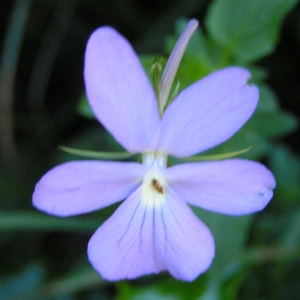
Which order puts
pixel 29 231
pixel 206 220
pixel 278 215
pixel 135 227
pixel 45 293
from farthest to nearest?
pixel 29 231
pixel 278 215
pixel 45 293
pixel 206 220
pixel 135 227

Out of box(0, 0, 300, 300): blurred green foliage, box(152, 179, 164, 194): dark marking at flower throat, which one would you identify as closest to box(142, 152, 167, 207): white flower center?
box(152, 179, 164, 194): dark marking at flower throat

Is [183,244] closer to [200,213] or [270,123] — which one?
[200,213]

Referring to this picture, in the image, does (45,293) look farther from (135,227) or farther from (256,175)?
(256,175)

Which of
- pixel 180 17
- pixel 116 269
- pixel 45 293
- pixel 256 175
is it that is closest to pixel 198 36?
pixel 180 17

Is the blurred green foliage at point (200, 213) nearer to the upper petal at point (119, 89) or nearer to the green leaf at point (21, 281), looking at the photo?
the green leaf at point (21, 281)

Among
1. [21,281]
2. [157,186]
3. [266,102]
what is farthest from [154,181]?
[21,281]

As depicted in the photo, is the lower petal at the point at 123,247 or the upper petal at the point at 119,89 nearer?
the upper petal at the point at 119,89

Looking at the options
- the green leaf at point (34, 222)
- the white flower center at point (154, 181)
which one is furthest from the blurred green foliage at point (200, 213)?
the white flower center at point (154, 181)

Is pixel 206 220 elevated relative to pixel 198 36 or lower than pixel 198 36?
lower
